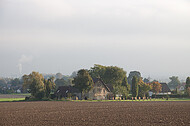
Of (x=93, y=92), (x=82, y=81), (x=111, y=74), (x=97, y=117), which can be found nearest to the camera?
(x=97, y=117)

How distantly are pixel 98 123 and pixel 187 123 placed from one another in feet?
33.8

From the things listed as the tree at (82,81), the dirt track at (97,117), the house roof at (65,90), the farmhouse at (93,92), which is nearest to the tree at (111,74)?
the farmhouse at (93,92)

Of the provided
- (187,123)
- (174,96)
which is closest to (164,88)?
(174,96)

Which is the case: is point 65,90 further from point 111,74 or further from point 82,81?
point 111,74

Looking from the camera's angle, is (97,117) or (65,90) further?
(65,90)

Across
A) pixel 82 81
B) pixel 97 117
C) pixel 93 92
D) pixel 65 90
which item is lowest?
pixel 97 117

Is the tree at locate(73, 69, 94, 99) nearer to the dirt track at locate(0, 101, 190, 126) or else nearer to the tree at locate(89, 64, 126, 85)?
the tree at locate(89, 64, 126, 85)

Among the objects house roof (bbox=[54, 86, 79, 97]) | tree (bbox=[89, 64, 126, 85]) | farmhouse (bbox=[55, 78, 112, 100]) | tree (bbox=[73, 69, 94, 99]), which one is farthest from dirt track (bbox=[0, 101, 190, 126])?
tree (bbox=[89, 64, 126, 85])

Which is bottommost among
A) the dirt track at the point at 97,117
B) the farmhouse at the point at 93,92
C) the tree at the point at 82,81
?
the dirt track at the point at 97,117

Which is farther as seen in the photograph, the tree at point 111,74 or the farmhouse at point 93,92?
the tree at point 111,74

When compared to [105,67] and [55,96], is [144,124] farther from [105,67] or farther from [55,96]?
[105,67]

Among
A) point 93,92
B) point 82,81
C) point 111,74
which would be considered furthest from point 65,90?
point 111,74

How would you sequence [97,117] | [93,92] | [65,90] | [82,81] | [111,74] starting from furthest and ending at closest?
[111,74] < [65,90] < [93,92] < [82,81] < [97,117]

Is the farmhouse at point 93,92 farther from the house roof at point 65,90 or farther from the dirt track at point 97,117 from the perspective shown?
the dirt track at point 97,117
